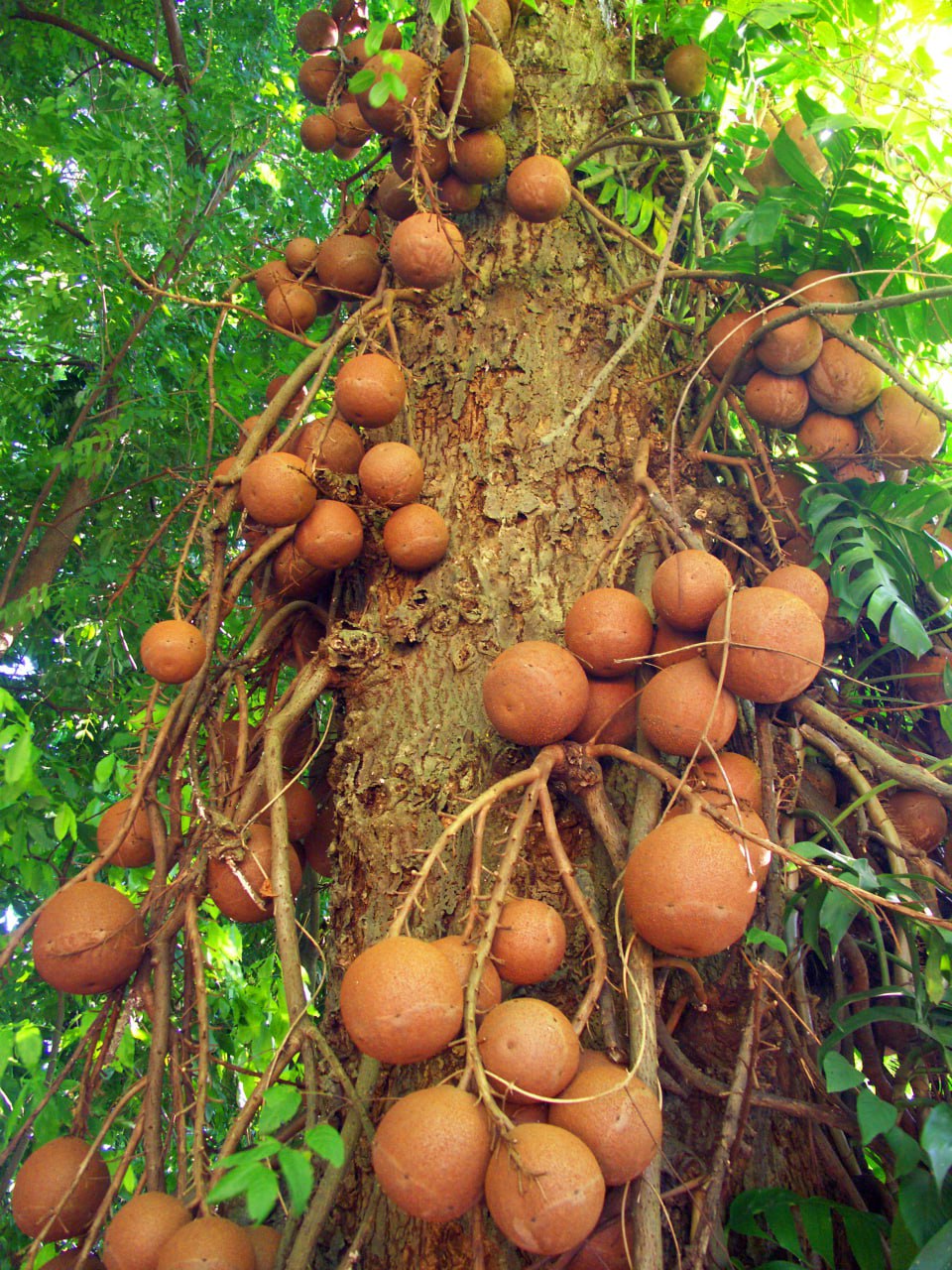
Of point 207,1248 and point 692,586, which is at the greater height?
point 692,586

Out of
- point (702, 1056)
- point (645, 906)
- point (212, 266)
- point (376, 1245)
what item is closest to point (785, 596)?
point (645, 906)

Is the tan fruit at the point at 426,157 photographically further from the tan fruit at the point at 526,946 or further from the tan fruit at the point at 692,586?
the tan fruit at the point at 526,946

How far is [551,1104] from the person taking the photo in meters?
1.01

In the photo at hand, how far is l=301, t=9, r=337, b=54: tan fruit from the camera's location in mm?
2092

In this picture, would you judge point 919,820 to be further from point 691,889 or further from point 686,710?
point 691,889

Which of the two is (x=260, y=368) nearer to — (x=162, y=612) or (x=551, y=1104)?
(x=162, y=612)

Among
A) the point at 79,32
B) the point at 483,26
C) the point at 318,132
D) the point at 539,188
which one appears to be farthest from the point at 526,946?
the point at 79,32

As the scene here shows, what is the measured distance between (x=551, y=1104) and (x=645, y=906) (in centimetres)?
25

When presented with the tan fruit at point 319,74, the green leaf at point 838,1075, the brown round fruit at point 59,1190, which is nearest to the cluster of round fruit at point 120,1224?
the brown round fruit at point 59,1190

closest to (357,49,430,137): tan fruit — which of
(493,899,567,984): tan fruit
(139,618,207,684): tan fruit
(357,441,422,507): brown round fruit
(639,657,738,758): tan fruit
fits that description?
(357,441,422,507): brown round fruit

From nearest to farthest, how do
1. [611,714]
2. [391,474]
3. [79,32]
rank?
1. [611,714]
2. [391,474]
3. [79,32]

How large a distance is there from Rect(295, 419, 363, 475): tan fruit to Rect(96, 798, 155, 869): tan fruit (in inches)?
27.8

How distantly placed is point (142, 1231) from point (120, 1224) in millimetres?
33

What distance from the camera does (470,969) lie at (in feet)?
3.41
